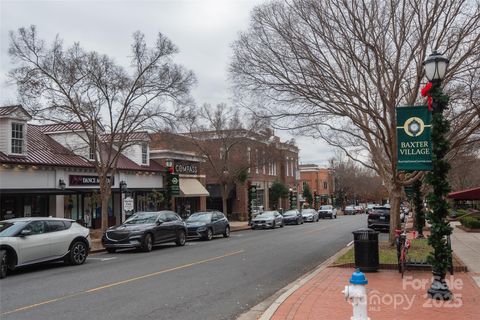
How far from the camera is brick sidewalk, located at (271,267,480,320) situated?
25.0 feet

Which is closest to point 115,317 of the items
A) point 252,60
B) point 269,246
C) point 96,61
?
point 252,60

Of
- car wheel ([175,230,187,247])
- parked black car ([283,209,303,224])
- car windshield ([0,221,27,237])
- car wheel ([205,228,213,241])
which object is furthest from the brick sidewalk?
parked black car ([283,209,303,224])

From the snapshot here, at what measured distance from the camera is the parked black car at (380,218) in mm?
29734

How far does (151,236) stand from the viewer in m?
20.0

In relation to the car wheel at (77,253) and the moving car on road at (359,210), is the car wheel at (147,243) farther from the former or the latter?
the moving car on road at (359,210)

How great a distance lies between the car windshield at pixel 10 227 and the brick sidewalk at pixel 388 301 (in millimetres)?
8099

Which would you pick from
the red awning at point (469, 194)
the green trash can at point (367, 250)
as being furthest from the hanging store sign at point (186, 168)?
the green trash can at point (367, 250)

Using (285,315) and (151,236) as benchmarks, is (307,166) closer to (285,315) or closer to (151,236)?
(151,236)

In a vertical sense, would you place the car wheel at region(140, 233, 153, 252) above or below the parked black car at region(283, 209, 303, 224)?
above

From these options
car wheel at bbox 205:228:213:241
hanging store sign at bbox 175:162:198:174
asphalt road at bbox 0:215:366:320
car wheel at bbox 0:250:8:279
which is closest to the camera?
asphalt road at bbox 0:215:366:320

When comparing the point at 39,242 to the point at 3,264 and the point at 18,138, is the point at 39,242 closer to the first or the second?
the point at 3,264

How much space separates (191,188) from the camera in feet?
136

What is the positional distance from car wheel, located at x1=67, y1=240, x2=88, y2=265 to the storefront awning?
78.1ft

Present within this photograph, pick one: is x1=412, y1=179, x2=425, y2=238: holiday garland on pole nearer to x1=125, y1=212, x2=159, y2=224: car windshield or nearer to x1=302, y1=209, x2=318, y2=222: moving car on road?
x1=125, y1=212, x2=159, y2=224: car windshield
